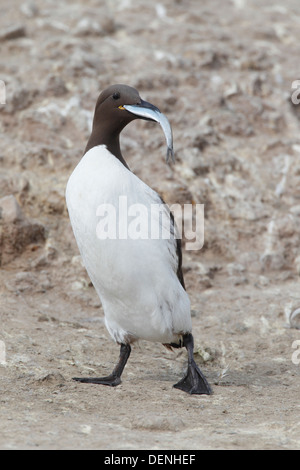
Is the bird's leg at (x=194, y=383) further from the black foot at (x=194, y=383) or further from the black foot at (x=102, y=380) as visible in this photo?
the black foot at (x=102, y=380)

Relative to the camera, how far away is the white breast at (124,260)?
5.50 m

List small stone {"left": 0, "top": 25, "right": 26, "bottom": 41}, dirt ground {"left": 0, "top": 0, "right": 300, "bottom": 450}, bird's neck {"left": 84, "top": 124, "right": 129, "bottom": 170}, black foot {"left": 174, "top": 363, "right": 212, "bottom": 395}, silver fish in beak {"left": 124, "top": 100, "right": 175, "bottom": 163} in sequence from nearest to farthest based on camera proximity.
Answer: dirt ground {"left": 0, "top": 0, "right": 300, "bottom": 450} < silver fish in beak {"left": 124, "top": 100, "right": 175, "bottom": 163} < black foot {"left": 174, "top": 363, "right": 212, "bottom": 395} < bird's neck {"left": 84, "top": 124, "right": 129, "bottom": 170} < small stone {"left": 0, "top": 25, "right": 26, "bottom": 41}

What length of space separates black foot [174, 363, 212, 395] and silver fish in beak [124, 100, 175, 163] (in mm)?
1899

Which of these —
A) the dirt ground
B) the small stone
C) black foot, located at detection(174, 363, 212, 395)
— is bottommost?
black foot, located at detection(174, 363, 212, 395)

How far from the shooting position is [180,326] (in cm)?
595

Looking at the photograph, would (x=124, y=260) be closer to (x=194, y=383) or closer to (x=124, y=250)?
(x=124, y=250)

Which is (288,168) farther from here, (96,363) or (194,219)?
(96,363)

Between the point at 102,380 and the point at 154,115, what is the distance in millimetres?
A: 2313

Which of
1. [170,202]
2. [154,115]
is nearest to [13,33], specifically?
[170,202]

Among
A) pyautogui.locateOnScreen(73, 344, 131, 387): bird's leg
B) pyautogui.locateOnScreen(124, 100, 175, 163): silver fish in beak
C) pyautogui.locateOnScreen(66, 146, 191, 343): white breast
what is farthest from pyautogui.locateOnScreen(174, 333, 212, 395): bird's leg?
pyautogui.locateOnScreen(124, 100, 175, 163): silver fish in beak

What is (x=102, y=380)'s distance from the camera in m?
5.82

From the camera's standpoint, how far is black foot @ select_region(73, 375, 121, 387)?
575 cm

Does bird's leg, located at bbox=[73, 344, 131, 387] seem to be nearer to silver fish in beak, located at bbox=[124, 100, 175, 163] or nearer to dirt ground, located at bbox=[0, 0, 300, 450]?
dirt ground, located at bbox=[0, 0, 300, 450]

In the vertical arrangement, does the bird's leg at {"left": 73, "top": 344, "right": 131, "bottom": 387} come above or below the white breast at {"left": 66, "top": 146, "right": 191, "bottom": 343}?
below
